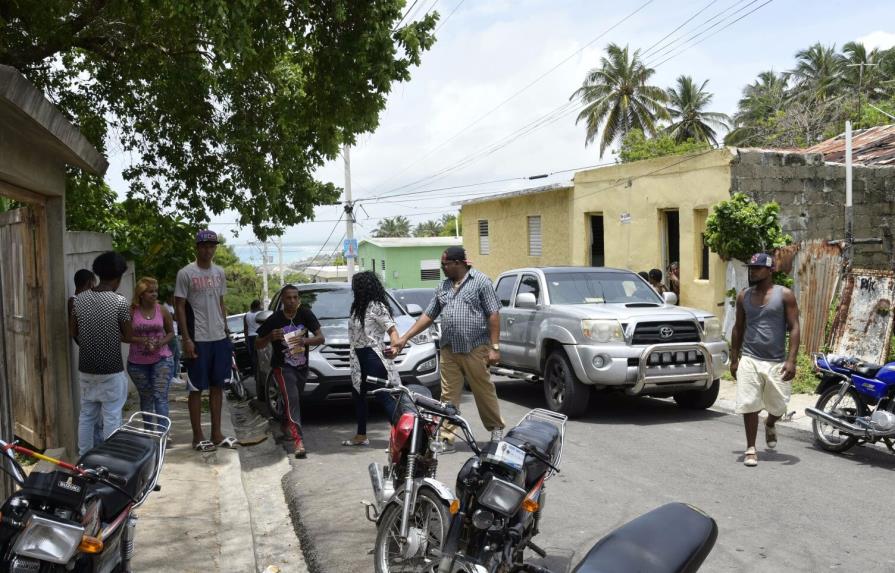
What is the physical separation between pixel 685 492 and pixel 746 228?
7798 mm

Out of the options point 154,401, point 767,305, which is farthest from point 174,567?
point 767,305

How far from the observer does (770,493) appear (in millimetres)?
6844

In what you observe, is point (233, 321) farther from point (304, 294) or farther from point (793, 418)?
point (793, 418)

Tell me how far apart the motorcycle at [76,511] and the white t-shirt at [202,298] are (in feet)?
12.5

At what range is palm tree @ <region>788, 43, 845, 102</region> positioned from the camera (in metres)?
46.2

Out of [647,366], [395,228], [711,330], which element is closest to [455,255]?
[647,366]

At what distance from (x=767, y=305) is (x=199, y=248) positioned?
5.37 meters

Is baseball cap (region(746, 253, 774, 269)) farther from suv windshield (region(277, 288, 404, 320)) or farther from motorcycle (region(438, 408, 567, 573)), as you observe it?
suv windshield (region(277, 288, 404, 320))

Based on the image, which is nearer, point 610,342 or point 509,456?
point 509,456

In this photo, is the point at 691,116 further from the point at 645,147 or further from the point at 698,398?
the point at 698,398

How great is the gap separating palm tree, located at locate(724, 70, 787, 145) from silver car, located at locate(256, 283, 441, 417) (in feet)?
108

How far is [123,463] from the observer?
4387 millimetres

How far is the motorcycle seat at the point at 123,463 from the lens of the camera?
4188 mm

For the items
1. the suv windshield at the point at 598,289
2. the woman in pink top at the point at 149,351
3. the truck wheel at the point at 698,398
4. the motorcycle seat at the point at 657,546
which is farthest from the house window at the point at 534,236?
the motorcycle seat at the point at 657,546
